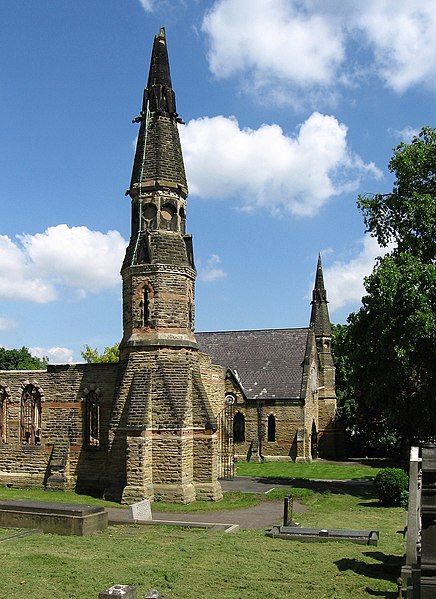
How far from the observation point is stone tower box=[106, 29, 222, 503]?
23984mm

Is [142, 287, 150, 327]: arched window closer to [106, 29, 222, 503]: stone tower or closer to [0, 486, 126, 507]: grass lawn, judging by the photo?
[106, 29, 222, 503]: stone tower

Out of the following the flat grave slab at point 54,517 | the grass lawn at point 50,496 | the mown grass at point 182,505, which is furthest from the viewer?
the grass lawn at point 50,496

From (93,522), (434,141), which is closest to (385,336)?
(434,141)

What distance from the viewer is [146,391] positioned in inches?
963

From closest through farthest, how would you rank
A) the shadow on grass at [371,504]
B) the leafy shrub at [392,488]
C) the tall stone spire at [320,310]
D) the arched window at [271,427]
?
the leafy shrub at [392,488]
the shadow on grass at [371,504]
the arched window at [271,427]
the tall stone spire at [320,310]

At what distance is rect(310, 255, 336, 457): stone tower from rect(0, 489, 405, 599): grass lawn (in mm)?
31139

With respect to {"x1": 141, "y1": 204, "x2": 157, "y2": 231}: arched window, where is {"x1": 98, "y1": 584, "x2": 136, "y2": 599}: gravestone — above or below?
below

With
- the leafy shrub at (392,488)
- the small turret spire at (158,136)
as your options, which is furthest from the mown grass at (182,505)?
the small turret spire at (158,136)

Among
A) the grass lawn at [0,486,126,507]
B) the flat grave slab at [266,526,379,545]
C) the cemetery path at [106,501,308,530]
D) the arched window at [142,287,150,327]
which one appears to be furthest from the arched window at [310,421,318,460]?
the flat grave slab at [266,526,379,545]

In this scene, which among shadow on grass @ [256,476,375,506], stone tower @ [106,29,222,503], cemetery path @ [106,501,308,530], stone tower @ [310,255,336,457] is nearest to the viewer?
cemetery path @ [106,501,308,530]

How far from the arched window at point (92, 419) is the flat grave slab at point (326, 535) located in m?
11.9

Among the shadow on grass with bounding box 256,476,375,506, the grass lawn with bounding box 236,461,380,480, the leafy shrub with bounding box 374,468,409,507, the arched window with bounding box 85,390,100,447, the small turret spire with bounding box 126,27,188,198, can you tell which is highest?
the small turret spire with bounding box 126,27,188,198

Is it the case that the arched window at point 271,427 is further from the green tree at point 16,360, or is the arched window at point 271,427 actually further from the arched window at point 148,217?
the green tree at point 16,360

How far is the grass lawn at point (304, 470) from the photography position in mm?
34562
